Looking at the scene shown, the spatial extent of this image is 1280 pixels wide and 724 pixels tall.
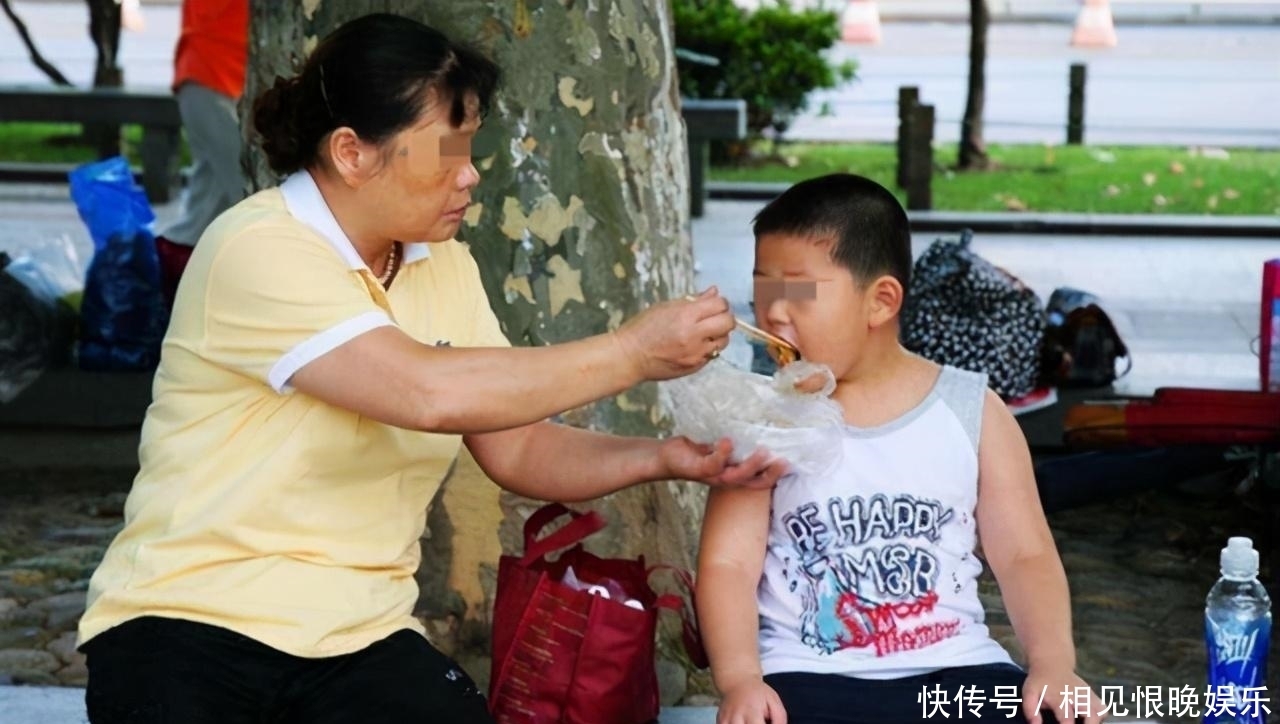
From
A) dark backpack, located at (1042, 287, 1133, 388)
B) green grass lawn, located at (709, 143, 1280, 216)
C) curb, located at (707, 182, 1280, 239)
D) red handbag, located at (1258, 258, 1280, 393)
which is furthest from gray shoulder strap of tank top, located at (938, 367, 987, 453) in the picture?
green grass lawn, located at (709, 143, 1280, 216)

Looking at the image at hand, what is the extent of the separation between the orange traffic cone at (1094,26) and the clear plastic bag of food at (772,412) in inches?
743

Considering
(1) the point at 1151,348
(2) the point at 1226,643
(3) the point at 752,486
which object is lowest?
(1) the point at 1151,348

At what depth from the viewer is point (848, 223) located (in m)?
2.92

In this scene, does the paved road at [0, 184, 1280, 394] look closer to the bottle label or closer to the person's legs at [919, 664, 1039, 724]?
the bottle label

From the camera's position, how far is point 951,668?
9.46 ft

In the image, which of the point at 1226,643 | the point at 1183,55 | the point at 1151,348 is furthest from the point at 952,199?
the point at 1183,55

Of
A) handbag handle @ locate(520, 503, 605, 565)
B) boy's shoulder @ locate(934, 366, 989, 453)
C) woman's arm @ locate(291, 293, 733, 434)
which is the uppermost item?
woman's arm @ locate(291, 293, 733, 434)

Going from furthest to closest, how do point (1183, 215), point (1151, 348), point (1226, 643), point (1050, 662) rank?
point (1183, 215) → point (1151, 348) → point (1226, 643) → point (1050, 662)

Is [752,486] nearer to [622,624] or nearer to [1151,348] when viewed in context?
[622,624]

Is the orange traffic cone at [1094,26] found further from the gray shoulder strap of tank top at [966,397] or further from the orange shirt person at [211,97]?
the gray shoulder strap of tank top at [966,397]

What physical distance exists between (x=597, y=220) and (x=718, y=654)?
1.39 metres

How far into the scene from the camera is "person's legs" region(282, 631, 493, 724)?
273 cm

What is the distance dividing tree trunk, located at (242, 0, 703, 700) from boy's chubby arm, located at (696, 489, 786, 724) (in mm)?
1060

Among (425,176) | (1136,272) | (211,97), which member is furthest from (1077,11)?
(425,176)
